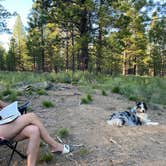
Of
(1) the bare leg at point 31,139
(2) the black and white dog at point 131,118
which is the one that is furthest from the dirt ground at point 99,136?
(1) the bare leg at point 31,139

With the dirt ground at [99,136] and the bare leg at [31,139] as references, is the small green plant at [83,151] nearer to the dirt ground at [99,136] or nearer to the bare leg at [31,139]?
the dirt ground at [99,136]

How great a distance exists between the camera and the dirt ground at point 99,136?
402cm

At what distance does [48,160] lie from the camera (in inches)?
154

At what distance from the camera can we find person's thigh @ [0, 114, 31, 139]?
3.45m

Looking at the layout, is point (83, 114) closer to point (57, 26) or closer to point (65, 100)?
point (65, 100)

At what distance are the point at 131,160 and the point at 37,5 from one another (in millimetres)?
14548

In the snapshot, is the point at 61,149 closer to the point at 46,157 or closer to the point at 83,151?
the point at 46,157

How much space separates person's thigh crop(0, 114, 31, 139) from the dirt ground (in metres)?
0.54

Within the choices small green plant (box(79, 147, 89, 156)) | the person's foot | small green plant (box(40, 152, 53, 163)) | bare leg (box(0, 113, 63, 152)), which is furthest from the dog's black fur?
bare leg (box(0, 113, 63, 152))

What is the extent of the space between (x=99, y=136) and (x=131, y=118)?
1.01 meters

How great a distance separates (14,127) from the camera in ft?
11.5

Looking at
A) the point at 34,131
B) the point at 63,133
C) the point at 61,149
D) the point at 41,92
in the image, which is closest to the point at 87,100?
the point at 41,92

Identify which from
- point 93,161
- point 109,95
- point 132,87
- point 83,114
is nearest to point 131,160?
point 93,161

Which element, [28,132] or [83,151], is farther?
[83,151]
